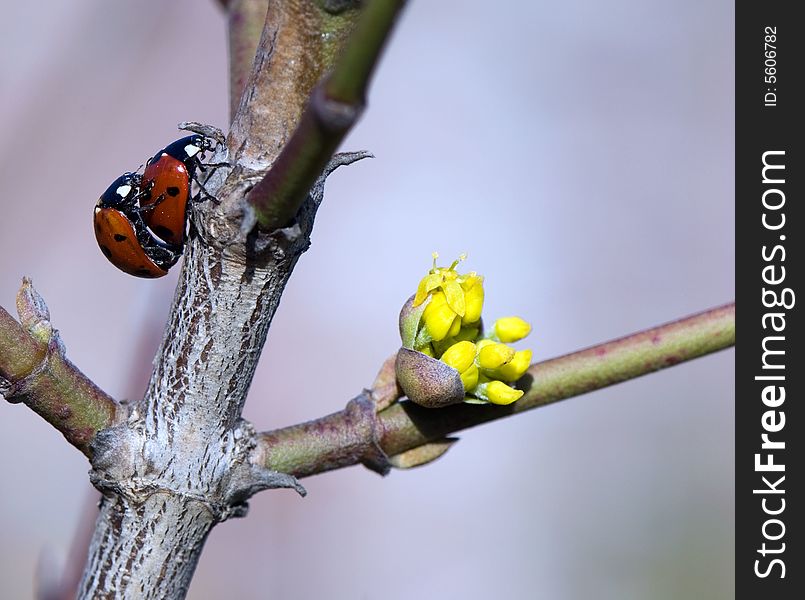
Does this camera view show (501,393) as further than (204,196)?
Yes

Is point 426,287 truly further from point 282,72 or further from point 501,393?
point 282,72

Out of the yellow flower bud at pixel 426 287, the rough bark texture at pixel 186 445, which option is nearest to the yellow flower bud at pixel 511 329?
the yellow flower bud at pixel 426 287

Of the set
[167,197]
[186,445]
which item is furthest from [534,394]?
[167,197]

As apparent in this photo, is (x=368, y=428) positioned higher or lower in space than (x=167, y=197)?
lower

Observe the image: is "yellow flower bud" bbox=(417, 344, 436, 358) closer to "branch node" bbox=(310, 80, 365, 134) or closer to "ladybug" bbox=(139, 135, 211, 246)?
"ladybug" bbox=(139, 135, 211, 246)

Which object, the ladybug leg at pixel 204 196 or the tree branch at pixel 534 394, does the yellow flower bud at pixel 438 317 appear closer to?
the tree branch at pixel 534 394
